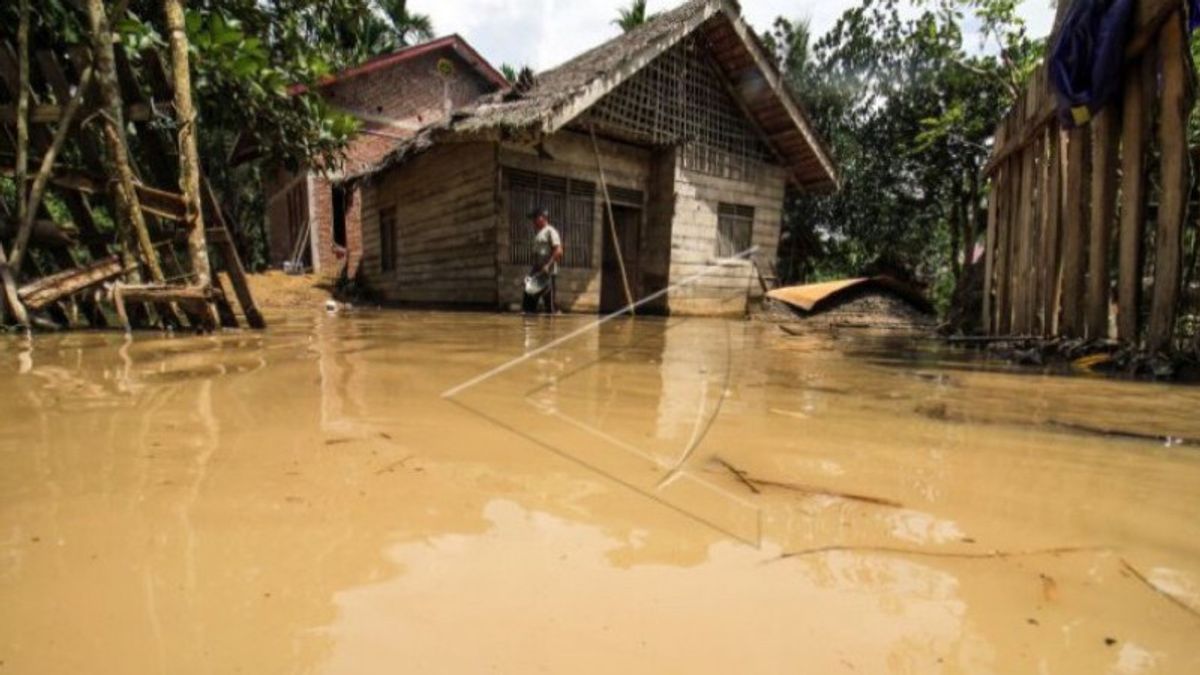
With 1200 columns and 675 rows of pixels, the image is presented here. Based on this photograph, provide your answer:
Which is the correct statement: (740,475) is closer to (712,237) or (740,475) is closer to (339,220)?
(712,237)

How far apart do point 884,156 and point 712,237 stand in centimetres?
761

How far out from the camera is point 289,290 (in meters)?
11.7

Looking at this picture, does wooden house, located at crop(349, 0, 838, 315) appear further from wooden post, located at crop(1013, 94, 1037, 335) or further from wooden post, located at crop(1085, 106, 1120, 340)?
wooden post, located at crop(1085, 106, 1120, 340)

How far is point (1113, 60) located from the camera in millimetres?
2822

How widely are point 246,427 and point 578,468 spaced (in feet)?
2.63

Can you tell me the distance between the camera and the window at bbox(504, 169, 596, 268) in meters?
8.59

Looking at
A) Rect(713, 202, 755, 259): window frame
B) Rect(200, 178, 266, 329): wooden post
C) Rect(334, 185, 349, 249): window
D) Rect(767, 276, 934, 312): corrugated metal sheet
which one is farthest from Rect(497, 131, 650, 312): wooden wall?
Rect(334, 185, 349, 249): window

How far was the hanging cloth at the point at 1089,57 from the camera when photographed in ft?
9.25

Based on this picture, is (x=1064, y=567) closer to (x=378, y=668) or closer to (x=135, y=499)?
(x=378, y=668)

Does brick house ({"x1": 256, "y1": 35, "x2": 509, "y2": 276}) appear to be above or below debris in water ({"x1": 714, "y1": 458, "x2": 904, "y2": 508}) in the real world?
above

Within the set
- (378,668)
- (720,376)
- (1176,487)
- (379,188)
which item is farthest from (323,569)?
(379,188)

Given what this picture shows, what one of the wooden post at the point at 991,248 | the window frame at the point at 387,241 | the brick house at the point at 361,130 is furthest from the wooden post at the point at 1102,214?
the brick house at the point at 361,130

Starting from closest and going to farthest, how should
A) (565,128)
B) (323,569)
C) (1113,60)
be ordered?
(323,569), (1113,60), (565,128)

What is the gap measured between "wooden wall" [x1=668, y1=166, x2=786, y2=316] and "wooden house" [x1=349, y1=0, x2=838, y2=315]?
0.03 m
